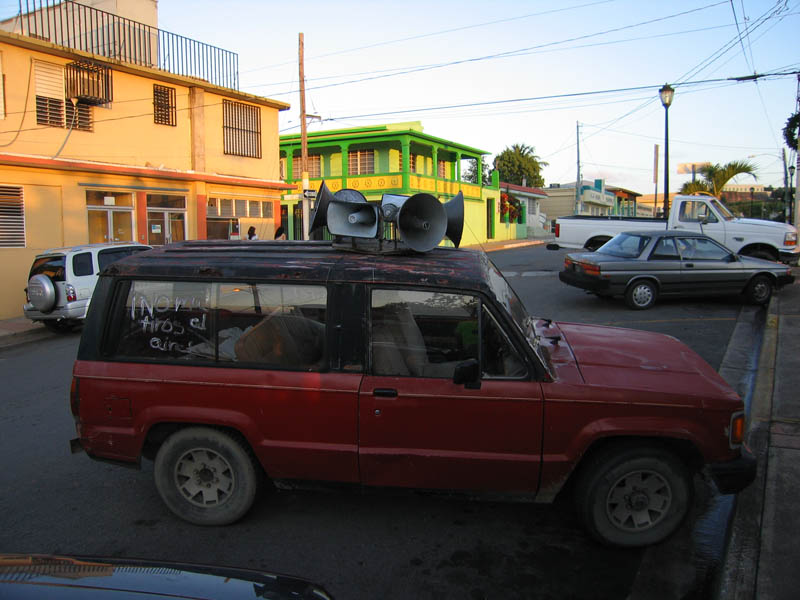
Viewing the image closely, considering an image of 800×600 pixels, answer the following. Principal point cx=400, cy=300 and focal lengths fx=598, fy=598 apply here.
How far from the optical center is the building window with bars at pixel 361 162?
35281 mm

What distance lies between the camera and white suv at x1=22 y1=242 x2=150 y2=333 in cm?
1148

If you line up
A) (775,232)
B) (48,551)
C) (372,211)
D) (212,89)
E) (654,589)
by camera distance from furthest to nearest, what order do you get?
(212,89) < (775,232) < (372,211) < (48,551) < (654,589)

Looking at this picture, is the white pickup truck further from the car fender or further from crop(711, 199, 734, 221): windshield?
the car fender

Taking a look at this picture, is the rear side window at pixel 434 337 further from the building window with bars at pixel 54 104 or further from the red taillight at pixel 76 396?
the building window with bars at pixel 54 104

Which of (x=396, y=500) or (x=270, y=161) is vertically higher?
(x=270, y=161)

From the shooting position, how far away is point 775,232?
566 inches

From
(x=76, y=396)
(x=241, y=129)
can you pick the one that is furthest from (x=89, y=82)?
(x=76, y=396)

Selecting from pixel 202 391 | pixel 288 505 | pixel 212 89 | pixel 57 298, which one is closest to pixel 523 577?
pixel 288 505

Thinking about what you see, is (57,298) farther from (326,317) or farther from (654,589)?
(654,589)

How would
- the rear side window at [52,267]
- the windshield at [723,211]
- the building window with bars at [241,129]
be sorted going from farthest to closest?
the building window with bars at [241,129] < the windshield at [723,211] < the rear side window at [52,267]

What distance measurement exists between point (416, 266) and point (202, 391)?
1.56 metres

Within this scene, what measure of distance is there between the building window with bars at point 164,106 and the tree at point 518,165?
4945 centimetres

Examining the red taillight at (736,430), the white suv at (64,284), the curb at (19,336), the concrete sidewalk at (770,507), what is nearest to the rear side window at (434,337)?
the red taillight at (736,430)

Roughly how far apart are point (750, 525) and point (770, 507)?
290 mm
